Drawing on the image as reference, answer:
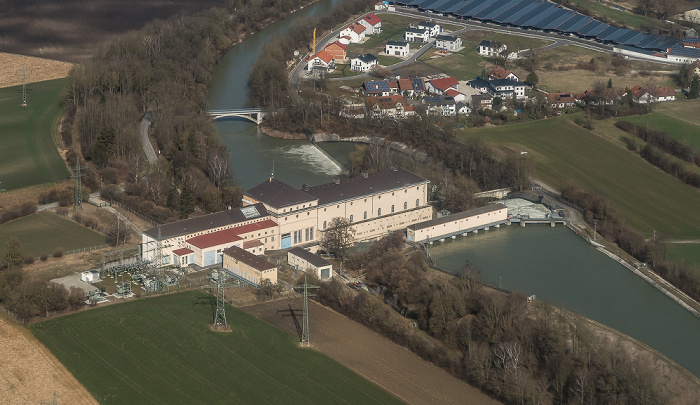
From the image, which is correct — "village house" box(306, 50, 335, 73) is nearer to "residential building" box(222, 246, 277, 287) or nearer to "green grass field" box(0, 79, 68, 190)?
"green grass field" box(0, 79, 68, 190)

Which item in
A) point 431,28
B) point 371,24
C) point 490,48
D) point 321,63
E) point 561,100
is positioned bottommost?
point 561,100

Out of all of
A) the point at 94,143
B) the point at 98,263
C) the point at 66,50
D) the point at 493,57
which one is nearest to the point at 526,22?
the point at 493,57

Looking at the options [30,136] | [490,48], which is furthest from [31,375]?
[490,48]

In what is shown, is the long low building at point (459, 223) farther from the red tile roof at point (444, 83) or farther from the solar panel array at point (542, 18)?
the solar panel array at point (542, 18)

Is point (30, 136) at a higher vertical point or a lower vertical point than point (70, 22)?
lower

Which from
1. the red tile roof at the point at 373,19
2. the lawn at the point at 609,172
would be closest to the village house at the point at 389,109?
the lawn at the point at 609,172

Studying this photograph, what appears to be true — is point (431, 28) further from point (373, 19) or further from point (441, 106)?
point (441, 106)

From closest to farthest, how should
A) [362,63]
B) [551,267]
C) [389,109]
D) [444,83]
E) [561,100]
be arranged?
[551,267]
[389,109]
[561,100]
[444,83]
[362,63]
